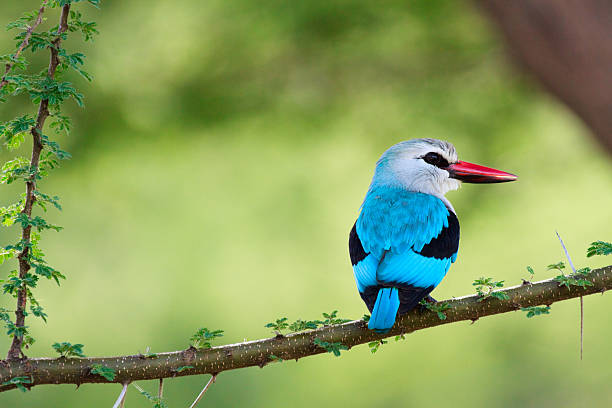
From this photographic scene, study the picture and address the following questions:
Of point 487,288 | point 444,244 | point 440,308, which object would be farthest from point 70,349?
point 444,244

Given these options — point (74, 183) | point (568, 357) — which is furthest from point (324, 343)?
point (568, 357)

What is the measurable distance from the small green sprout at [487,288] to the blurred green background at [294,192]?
253cm

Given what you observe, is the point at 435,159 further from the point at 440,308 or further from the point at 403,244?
the point at 440,308

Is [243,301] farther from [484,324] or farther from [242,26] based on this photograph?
[242,26]

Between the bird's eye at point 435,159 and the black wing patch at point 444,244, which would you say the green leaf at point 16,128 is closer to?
the black wing patch at point 444,244

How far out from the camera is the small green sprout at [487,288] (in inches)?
74.1

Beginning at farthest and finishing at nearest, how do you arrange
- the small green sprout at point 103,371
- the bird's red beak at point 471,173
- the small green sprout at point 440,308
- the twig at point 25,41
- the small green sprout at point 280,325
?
the bird's red beak at point 471,173 → the small green sprout at point 440,308 → the small green sprout at point 280,325 → the small green sprout at point 103,371 → the twig at point 25,41

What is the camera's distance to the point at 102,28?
5.00m

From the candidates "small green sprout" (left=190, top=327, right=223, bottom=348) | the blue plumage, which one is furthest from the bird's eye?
"small green sprout" (left=190, top=327, right=223, bottom=348)

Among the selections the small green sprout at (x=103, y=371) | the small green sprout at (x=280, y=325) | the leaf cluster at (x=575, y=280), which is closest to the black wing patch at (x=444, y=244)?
the leaf cluster at (x=575, y=280)

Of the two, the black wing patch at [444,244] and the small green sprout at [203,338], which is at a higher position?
the black wing patch at [444,244]

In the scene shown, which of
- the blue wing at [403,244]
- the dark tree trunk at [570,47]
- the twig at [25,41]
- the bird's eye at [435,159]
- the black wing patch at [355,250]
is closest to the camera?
the twig at [25,41]

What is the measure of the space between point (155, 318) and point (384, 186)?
4.71 meters

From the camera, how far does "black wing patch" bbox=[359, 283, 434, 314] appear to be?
7.02 feet
